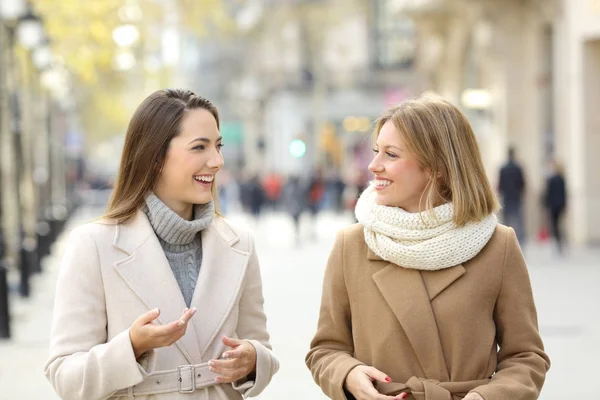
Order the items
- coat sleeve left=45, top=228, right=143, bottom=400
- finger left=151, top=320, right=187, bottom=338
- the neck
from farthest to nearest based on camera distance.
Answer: the neck, coat sleeve left=45, top=228, right=143, bottom=400, finger left=151, top=320, right=187, bottom=338

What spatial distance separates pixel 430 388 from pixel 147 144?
123 cm

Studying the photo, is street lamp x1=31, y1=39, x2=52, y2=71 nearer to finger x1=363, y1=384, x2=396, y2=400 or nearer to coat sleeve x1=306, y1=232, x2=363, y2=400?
coat sleeve x1=306, y1=232, x2=363, y2=400

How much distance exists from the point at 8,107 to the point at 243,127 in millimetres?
76714

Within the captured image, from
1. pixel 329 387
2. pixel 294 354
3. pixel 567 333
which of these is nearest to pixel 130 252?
pixel 329 387

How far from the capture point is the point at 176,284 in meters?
4.24

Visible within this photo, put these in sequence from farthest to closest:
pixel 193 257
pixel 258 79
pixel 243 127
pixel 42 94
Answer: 1. pixel 243 127
2. pixel 258 79
3. pixel 42 94
4. pixel 193 257

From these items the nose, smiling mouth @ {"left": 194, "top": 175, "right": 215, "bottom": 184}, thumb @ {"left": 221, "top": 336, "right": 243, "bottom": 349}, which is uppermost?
the nose

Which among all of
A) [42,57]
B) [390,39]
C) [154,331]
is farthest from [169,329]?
[390,39]

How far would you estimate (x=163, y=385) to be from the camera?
4180 millimetres

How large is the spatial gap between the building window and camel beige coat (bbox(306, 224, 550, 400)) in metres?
61.4

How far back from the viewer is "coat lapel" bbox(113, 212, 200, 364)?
4.21 metres

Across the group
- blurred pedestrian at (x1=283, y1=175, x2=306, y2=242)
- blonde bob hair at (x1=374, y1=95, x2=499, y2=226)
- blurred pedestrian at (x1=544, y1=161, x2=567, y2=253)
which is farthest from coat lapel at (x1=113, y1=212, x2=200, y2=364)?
blurred pedestrian at (x1=283, y1=175, x2=306, y2=242)

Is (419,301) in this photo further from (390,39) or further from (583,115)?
(390,39)

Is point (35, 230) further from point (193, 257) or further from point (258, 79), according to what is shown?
point (258, 79)
